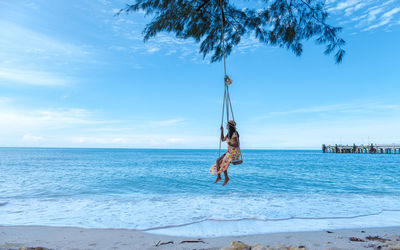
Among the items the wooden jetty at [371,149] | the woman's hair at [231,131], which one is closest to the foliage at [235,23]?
the woman's hair at [231,131]

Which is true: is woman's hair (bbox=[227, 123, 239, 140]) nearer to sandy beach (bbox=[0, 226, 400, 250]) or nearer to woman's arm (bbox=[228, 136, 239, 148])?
woman's arm (bbox=[228, 136, 239, 148])

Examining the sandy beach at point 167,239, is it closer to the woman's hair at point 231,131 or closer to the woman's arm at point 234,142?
the woman's arm at point 234,142

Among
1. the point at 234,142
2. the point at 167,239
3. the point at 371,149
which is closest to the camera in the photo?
the point at 234,142

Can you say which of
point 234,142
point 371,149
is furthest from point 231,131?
point 371,149

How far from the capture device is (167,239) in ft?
15.5

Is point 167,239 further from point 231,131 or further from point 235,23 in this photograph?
point 235,23

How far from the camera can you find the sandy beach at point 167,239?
416 centimetres

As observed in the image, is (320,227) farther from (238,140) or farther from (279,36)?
→ (279,36)

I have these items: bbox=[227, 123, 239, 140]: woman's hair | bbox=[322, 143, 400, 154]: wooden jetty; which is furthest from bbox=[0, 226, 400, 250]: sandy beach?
bbox=[322, 143, 400, 154]: wooden jetty

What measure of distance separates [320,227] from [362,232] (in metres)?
0.81

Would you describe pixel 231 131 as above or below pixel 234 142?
A: above

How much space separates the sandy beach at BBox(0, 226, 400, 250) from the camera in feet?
13.7

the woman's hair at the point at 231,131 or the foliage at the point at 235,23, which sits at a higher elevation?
the foliage at the point at 235,23

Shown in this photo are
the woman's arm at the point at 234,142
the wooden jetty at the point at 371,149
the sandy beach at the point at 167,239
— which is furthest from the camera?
the wooden jetty at the point at 371,149
